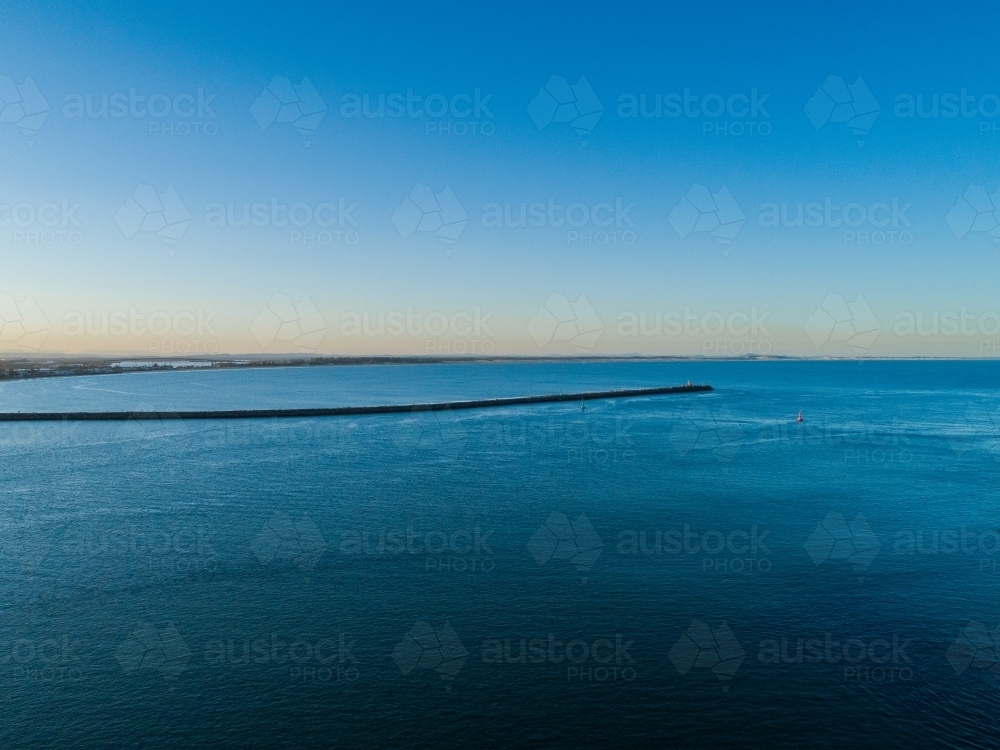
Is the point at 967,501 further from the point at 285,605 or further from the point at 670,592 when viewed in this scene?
the point at 285,605

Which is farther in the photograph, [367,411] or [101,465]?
[367,411]

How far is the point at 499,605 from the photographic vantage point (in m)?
17.3

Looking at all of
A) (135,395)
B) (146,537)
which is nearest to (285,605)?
(146,537)

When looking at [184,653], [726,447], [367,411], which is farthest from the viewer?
[367,411]

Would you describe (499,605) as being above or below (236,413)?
below

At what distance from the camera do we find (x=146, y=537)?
2336cm

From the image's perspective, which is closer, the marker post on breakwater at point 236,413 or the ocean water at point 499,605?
the ocean water at point 499,605

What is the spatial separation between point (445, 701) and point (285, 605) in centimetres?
625

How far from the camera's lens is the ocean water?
12.5 m

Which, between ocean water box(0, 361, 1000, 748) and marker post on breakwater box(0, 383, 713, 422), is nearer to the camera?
ocean water box(0, 361, 1000, 748)

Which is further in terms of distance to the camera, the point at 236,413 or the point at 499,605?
the point at 236,413

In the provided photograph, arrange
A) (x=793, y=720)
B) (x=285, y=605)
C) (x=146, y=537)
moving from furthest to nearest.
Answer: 1. (x=146, y=537)
2. (x=285, y=605)
3. (x=793, y=720)

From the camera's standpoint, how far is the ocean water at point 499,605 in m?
12.5

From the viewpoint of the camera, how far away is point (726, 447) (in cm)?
4562
